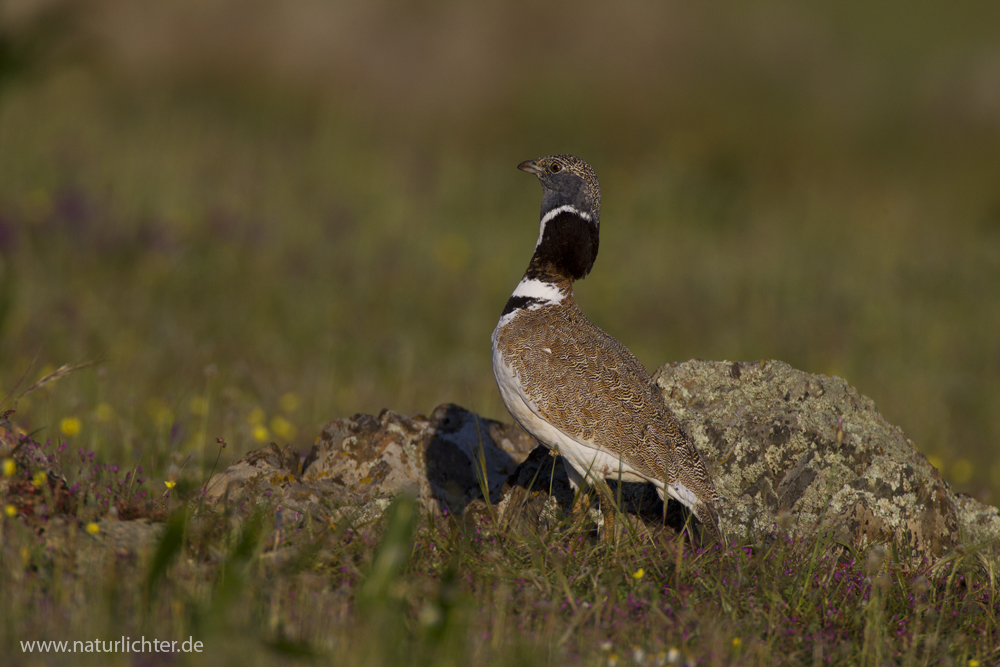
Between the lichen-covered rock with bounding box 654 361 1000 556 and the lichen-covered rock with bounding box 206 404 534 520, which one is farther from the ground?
the lichen-covered rock with bounding box 654 361 1000 556

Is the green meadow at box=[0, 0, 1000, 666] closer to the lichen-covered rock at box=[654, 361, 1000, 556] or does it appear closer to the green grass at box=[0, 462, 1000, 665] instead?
the green grass at box=[0, 462, 1000, 665]

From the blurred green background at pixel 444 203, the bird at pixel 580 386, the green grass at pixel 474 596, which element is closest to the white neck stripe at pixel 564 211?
the bird at pixel 580 386

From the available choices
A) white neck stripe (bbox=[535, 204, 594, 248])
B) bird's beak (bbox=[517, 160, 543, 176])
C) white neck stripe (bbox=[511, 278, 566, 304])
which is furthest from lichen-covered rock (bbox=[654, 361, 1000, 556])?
bird's beak (bbox=[517, 160, 543, 176])

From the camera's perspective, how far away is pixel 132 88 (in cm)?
1488

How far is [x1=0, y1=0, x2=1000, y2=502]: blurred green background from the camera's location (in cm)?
907

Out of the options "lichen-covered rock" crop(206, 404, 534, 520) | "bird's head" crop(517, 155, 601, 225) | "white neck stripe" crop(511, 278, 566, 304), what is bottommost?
"lichen-covered rock" crop(206, 404, 534, 520)

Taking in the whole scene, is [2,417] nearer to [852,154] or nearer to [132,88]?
[132,88]

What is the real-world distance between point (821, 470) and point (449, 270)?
7185mm

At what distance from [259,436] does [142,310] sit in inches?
151

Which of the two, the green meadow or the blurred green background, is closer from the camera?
the green meadow

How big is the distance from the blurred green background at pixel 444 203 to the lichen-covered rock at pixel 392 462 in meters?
1.06

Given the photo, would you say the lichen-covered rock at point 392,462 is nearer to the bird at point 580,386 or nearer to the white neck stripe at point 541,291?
the bird at point 580,386

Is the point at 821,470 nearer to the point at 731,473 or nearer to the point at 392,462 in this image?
the point at 731,473

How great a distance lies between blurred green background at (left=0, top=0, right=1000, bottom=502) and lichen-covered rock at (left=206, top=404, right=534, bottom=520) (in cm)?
106
